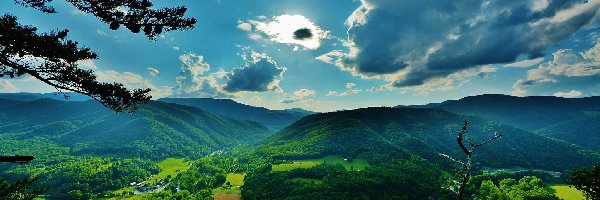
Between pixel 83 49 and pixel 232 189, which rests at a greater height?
pixel 83 49

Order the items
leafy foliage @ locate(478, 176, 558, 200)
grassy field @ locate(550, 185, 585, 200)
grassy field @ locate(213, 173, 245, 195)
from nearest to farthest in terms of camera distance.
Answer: leafy foliage @ locate(478, 176, 558, 200), grassy field @ locate(550, 185, 585, 200), grassy field @ locate(213, 173, 245, 195)

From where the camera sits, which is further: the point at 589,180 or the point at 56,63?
the point at 589,180

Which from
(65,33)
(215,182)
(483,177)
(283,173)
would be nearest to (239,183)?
(215,182)

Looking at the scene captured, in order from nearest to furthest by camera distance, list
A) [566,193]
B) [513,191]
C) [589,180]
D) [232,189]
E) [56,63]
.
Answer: [56,63], [589,180], [513,191], [566,193], [232,189]

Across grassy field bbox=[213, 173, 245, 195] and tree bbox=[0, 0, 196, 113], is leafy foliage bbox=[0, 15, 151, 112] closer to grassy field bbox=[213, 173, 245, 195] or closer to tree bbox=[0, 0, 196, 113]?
tree bbox=[0, 0, 196, 113]

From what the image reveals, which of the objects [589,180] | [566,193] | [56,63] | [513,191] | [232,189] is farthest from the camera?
[232,189]

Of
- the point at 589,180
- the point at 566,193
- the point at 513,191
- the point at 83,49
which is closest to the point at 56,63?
Answer: the point at 83,49

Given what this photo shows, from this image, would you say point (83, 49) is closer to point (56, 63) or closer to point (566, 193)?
point (56, 63)

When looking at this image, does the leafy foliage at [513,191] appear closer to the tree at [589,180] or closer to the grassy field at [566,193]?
the grassy field at [566,193]

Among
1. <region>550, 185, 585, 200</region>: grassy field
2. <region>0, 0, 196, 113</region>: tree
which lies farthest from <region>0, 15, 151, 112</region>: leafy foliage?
<region>550, 185, 585, 200</region>: grassy field
